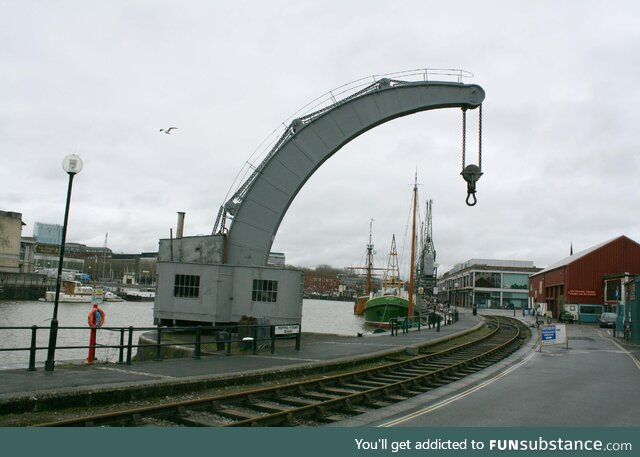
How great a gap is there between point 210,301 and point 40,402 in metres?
14.2

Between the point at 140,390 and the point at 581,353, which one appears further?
the point at 581,353

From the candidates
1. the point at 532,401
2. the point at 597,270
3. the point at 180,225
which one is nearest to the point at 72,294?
the point at 180,225

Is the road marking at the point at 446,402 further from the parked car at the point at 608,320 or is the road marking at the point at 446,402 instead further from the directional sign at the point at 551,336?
the parked car at the point at 608,320

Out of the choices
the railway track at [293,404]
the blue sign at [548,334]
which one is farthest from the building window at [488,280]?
the railway track at [293,404]

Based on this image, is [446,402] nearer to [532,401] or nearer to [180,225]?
[532,401]

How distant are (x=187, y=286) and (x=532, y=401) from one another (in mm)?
15824

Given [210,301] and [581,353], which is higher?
[210,301]

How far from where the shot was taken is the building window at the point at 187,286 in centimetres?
2312

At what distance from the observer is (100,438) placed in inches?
280

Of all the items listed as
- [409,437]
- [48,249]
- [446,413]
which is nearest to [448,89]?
[446,413]

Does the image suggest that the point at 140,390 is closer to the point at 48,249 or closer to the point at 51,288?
the point at 51,288

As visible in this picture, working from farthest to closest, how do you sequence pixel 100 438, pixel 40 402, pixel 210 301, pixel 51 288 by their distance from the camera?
1. pixel 51 288
2. pixel 210 301
3. pixel 40 402
4. pixel 100 438

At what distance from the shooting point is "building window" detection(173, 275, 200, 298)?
75.9 ft

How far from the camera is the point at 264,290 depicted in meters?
23.3
